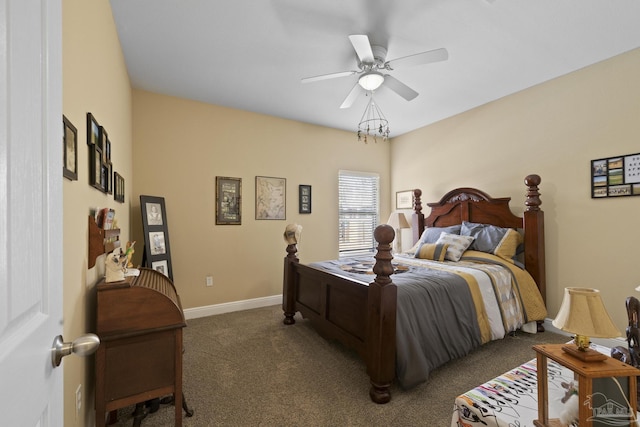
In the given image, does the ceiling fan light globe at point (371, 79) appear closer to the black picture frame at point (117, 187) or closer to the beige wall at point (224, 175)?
the beige wall at point (224, 175)

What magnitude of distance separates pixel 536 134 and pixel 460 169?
97 centimetres

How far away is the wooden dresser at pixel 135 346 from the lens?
1.42 meters

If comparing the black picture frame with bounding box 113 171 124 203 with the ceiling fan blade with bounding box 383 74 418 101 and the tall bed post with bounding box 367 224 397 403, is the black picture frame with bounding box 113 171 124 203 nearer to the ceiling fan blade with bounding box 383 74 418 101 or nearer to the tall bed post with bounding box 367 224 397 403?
the tall bed post with bounding box 367 224 397 403

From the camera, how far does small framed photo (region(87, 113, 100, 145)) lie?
1451mm

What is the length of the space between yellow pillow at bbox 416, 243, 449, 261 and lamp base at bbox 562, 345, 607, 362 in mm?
2468

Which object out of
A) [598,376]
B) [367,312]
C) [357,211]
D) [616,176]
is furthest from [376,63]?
[357,211]

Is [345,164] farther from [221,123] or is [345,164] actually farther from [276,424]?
[276,424]

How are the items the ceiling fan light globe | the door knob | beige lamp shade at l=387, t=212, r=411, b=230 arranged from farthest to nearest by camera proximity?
beige lamp shade at l=387, t=212, r=411, b=230
the ceiling fan light globe
the door knob

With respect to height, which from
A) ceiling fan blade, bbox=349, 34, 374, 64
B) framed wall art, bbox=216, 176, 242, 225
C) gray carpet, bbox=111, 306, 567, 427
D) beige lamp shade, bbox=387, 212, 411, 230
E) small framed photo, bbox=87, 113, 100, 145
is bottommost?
gray carpet, bbox=111, 306, 567, 427

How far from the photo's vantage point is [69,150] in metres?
1.16

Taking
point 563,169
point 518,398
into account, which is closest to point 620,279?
point 563,169

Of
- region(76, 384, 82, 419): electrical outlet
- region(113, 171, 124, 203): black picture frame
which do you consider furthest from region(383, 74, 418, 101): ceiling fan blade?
region(76, 384, 82, 419): electrical outlet

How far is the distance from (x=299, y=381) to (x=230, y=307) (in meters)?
1.86

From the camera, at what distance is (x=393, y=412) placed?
180cm
